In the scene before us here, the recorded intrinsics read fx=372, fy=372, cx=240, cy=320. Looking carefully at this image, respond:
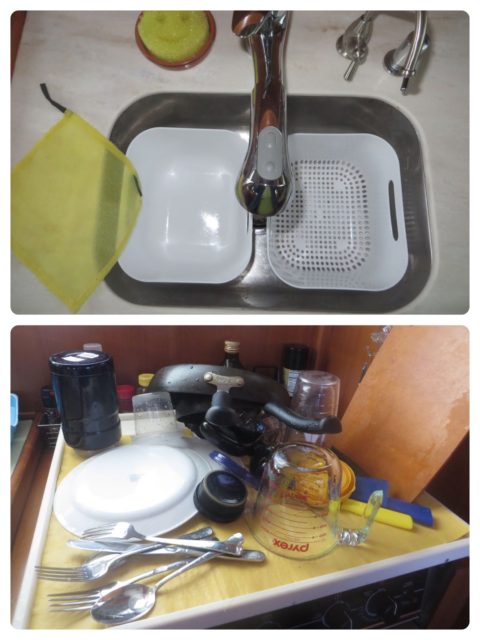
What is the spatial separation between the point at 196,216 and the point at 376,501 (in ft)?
1.82

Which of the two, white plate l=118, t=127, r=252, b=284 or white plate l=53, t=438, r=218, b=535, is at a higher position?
white plate l=118, t=127, r=252, b=284

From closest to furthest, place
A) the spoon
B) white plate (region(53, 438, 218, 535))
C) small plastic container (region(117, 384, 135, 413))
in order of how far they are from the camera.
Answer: the spoon
white plate (region(53, 438, 218, 535))
small plastic container (region(117, 384, 135, 413))

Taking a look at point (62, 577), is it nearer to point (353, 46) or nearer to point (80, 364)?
point (80, 364)

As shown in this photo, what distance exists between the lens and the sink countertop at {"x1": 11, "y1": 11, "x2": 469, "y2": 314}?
→ 0.63 metres

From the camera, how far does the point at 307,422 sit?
477mm

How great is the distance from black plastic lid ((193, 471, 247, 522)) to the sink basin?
27 cm

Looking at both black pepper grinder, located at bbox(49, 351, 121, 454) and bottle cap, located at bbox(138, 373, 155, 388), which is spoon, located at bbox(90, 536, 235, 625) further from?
bottle cap, located at bbox(138, 373, 155, 388)

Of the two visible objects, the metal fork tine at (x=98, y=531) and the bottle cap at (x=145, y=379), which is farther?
the bottle cap at (x=145, y=379)

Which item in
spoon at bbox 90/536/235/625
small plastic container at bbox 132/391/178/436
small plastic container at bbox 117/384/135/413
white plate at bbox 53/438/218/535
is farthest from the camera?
small plastic container at bbox 117/384/135/413

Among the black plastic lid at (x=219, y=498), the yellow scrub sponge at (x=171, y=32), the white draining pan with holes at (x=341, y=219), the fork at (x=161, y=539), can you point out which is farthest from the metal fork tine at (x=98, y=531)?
the yellow scrub sponge at (x=171, y=32)

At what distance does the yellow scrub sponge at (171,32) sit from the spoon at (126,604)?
806mm

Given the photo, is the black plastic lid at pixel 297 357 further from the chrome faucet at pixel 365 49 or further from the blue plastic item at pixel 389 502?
the chrome faucet at pixel 365 49

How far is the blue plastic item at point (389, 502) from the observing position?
516 millimetres

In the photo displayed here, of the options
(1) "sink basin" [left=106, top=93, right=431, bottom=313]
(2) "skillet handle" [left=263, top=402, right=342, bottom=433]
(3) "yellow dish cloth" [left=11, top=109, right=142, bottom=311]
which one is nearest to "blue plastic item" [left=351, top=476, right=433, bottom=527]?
(2) "skillet handle" [left=263, top=402, right=342, bottom=433]
